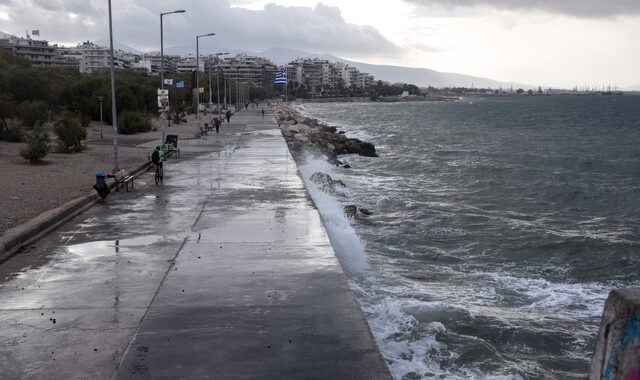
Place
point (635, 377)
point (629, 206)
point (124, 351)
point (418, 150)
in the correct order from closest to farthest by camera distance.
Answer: point (635, 377) → point (124, 351) → point (629, 206) → point (418, 150)

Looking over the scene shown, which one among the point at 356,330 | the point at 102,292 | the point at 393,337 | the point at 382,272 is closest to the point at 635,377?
the point at 356,330

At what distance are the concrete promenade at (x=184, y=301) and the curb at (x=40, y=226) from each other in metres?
0.22

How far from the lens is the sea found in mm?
9102

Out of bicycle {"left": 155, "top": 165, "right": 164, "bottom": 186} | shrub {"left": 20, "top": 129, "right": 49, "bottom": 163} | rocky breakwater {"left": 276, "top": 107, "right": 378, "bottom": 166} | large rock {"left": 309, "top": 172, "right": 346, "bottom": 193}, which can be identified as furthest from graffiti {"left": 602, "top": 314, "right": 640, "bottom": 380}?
rocky breakwater {"left": 276, "top": 107, "right": 378, "bottom": 166}

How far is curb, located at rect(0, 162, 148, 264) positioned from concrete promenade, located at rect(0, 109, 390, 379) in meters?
0.22

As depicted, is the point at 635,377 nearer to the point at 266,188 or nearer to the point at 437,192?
the point at 266,188

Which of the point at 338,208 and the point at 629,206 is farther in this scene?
the point at 629,206

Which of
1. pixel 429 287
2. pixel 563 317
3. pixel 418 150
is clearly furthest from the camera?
pixel 418 150

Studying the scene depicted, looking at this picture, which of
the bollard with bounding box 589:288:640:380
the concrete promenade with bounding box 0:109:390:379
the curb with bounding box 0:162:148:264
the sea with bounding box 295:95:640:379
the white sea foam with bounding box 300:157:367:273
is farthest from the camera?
the white sea foam with bounding box 300:157:367:273

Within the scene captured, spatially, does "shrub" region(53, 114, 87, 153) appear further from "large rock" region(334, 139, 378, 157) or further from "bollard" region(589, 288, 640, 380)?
"bollard" region(589, 288, 640, 380)

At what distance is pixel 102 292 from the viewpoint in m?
8.42

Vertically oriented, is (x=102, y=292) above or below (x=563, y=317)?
above

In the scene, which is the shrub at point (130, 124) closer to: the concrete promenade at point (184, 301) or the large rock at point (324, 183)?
the large rock at point (324, 183)

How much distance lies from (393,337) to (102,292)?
403 cm
